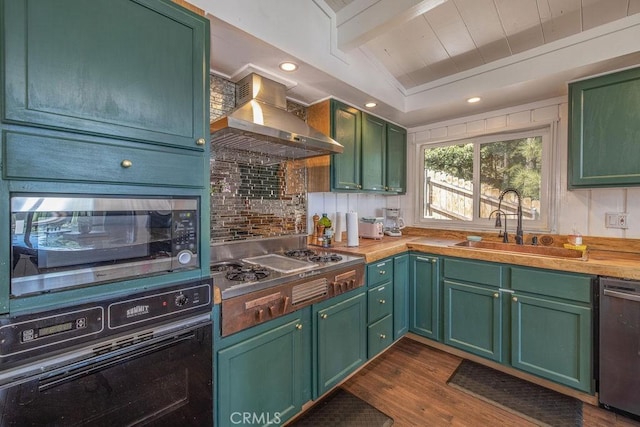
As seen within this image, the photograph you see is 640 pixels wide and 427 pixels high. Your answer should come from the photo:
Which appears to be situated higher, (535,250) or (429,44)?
(429,44)

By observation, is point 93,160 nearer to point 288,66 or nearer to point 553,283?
point 288,66

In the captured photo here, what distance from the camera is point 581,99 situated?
201 centimetres

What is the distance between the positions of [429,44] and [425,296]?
2011 mm

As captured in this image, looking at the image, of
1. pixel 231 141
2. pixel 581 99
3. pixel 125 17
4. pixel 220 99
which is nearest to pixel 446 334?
pixel 581 99

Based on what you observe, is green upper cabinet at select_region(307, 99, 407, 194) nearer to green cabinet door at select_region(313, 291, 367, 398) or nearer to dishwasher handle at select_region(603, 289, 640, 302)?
green cabinet door at select_region(313, 291, 367, 398)

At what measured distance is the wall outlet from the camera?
2.13m

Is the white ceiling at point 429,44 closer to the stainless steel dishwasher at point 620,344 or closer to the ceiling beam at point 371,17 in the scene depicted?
the ceiling beam at point 371,17

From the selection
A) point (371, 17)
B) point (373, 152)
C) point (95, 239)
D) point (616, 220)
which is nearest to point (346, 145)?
point (373, 152)

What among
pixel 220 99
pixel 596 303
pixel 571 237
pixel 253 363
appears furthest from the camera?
pixel 571 237

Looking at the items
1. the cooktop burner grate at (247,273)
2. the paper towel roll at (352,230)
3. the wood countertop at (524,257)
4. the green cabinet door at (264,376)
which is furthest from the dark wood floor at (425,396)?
the cooktop burner grate at (247,273)

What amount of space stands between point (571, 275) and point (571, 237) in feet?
1.93

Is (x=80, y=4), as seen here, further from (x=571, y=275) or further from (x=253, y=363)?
(x=571, y=275)

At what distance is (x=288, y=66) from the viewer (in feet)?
5.94

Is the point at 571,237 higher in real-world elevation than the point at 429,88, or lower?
lower
